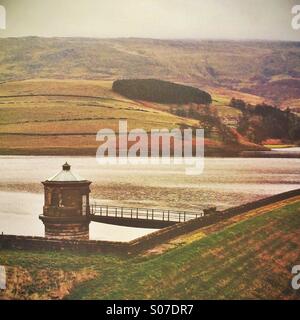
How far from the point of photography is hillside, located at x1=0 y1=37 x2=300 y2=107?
20.3m

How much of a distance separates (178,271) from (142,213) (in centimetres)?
277

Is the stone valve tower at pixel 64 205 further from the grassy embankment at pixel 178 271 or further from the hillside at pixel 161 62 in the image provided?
the hillside at pixel 161 62

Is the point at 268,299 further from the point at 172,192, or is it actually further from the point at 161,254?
the point at 172,192

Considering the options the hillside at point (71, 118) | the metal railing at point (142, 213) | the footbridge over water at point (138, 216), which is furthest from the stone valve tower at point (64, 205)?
the hillside at point (71, 118)

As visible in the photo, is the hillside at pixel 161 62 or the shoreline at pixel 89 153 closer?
the shoreline at pixel 89 153

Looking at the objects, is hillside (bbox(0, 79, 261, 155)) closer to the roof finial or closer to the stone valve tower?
the roof finial

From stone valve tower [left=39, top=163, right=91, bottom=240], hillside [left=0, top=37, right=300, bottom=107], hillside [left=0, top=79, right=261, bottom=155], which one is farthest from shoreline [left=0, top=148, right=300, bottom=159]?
hillside [left=0, top=37, right=300, bottom=107]

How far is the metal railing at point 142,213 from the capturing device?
1947 cm

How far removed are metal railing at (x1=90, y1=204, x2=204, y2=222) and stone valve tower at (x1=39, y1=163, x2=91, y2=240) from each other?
66 centimetres

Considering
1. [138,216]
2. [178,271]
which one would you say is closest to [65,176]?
[138,216]

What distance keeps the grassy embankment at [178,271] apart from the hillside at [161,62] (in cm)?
422

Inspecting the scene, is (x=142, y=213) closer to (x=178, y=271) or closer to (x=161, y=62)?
(x=178, y=271)
